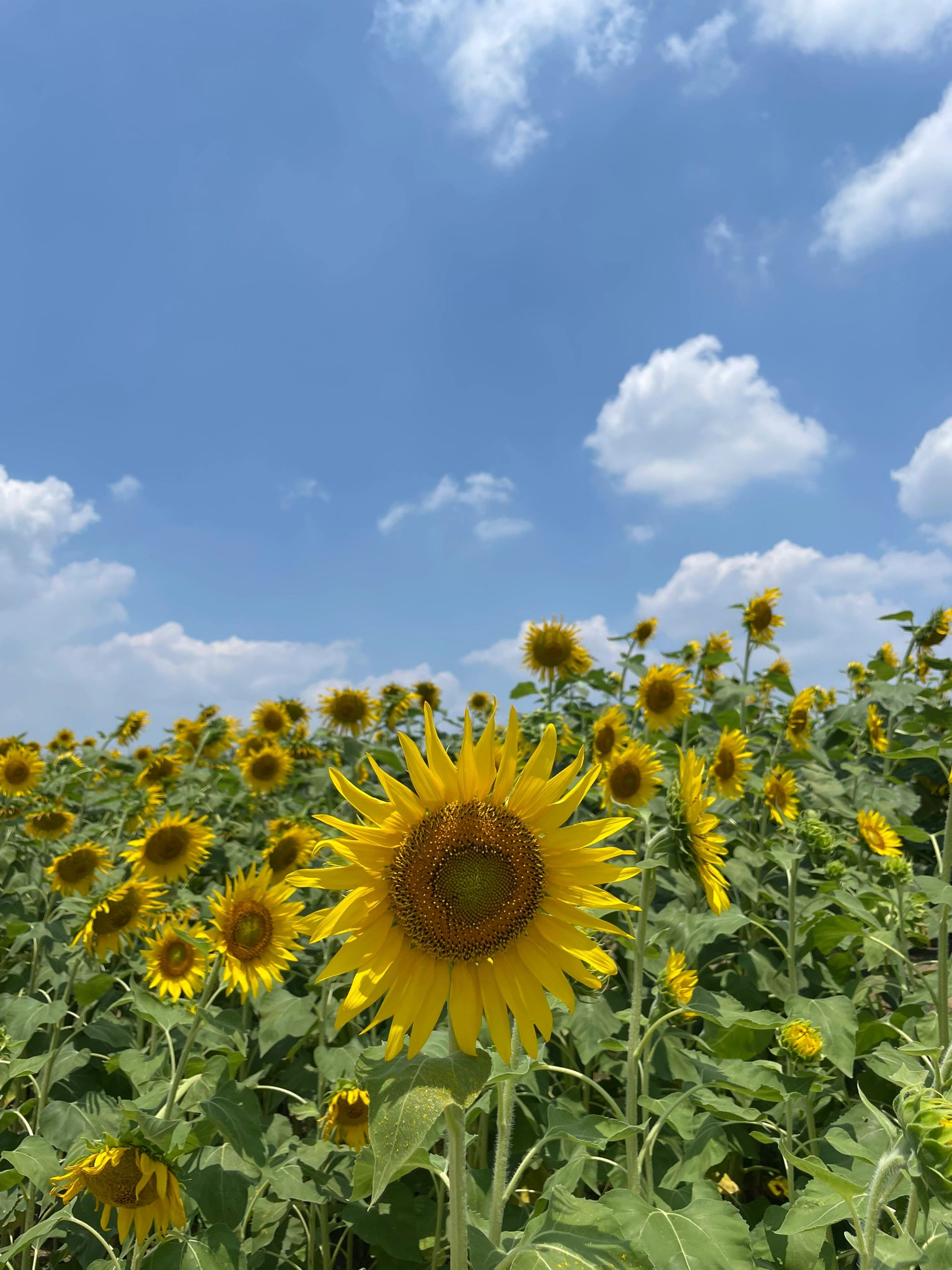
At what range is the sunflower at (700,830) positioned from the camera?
261 cm

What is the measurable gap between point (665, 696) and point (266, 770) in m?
3.66

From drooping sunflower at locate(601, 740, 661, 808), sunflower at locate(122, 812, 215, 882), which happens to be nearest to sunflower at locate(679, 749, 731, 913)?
drooping sunflower at locate(601, 740, 661, 808)

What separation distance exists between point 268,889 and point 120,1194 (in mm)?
1131

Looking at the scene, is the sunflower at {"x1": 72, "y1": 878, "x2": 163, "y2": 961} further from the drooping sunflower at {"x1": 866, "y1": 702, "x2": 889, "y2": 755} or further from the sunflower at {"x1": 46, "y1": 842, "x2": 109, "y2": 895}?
the drooping sunflower at {"x1": 866, "y1": 702, "x2": 889, "y2": 755}

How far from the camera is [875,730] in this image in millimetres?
6863

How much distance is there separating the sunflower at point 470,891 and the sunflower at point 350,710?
5942 mm

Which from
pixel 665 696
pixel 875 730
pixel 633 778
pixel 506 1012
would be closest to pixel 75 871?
pixel 633 778

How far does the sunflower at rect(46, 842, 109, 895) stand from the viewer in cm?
502

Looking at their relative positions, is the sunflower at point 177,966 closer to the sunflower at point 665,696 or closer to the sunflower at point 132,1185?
the sunflower at point 132,1185

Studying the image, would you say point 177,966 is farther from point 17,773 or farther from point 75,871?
point 17,773

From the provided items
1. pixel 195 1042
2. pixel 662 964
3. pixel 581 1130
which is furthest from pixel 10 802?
pixel 581 1130

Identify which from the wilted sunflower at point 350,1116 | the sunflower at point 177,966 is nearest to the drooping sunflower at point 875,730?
the wilted sunflower at point 350,1116

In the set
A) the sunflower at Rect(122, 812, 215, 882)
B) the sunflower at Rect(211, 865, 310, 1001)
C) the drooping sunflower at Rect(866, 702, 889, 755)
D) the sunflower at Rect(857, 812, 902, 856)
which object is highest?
the drooping sunflower at Rect(866, 702, 889, 755)

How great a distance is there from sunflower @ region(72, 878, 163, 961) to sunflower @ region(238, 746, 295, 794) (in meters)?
2.91
